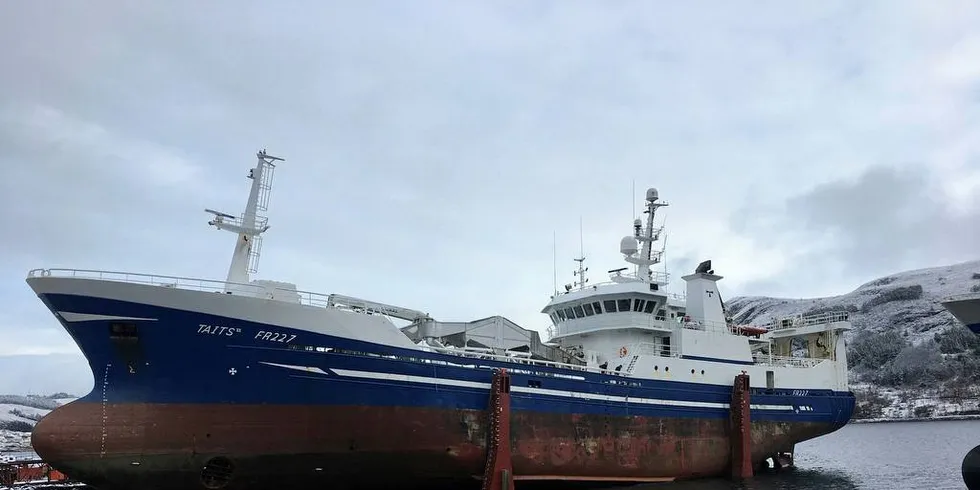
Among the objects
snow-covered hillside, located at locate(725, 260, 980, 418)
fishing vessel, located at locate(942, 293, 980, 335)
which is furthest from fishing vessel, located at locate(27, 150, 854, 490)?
snow-covered hillside, located at locate(725, 260, 980, 418)

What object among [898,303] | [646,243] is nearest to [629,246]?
[646,243]

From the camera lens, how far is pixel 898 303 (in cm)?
15100

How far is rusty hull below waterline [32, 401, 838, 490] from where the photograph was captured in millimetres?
16250

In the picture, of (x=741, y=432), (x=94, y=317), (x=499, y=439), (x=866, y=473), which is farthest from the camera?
(x=866, y=473)

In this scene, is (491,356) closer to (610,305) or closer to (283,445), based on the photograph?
(283,445)

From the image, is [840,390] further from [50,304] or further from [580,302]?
[50,304]

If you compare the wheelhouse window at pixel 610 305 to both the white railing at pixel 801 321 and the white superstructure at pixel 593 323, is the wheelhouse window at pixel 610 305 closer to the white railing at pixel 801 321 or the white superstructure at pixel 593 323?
the white superstructure at pixel 593 323

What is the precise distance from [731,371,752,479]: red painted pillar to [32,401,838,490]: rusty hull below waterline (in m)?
7.96

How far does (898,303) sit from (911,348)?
3165cm

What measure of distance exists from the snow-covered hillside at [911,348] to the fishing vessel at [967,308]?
238 ft

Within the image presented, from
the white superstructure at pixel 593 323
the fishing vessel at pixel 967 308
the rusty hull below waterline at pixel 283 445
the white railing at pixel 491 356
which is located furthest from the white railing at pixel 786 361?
the rusty hull below waterline at pixel 283 445

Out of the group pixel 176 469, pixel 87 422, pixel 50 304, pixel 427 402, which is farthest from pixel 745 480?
pixel 50 304

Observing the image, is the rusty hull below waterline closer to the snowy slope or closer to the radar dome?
the radar dome

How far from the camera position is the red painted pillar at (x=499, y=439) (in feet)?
63.7
